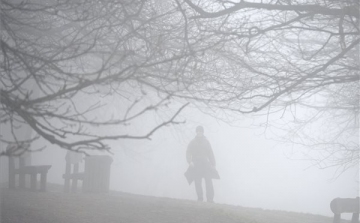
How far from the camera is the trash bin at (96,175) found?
10.6 meters

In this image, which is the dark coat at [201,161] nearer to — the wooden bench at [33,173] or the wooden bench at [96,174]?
the wooden bench at [96,174]

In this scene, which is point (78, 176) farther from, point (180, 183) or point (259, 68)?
point (180, 183)

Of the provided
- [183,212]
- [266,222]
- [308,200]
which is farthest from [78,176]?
[308,200]

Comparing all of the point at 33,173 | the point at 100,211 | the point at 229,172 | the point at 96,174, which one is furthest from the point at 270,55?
the point at 229,172

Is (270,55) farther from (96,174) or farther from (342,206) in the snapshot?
(96,174)

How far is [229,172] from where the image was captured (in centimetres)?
3953

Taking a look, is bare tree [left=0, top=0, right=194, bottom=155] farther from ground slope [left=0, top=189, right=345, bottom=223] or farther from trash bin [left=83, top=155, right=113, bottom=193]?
trash bin [left=83, top=155, right=113, bottom=193]

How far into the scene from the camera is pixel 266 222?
8.45 m

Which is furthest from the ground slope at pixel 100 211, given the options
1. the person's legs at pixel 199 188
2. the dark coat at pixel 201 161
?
the dark coat at pixel 201 161

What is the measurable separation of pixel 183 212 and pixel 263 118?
104 ft

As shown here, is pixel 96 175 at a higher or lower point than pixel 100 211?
higher

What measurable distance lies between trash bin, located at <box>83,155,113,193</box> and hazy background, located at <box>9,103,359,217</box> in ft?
41.3

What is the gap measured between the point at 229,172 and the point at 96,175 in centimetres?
2975

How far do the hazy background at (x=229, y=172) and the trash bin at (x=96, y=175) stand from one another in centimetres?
1257
